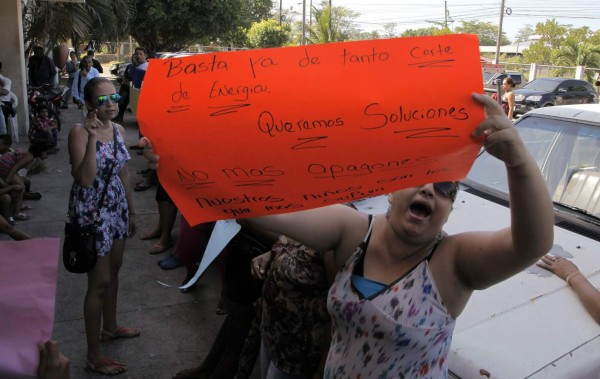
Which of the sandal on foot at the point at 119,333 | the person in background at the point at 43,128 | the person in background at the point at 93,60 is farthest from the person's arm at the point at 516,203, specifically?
the person in background at the point at 93,60

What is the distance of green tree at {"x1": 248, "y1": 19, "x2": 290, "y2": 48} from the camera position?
3872cm

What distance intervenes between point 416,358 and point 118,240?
2294 millimetres

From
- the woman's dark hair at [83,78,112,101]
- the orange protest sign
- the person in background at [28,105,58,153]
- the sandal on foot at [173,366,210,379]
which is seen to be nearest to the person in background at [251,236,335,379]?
the orange protest sign

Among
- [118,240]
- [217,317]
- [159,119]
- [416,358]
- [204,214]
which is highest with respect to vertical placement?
[159,119]

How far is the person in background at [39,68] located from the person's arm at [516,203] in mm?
12995

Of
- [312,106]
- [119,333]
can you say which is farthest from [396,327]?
[119,333]

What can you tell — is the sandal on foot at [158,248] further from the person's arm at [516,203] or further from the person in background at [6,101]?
the person in background at [6,101]

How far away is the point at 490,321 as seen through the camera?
2209mm

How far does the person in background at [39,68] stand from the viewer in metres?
12.5

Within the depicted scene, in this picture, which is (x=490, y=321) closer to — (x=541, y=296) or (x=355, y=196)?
(x=541, y=296)

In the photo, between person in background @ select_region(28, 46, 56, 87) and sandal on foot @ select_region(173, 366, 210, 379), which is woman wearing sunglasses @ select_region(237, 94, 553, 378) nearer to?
sandal on foot @ select_region(173, 366, 210, 379)

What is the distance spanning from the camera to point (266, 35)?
3878 cm

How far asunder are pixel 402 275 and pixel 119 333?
9.16 feet

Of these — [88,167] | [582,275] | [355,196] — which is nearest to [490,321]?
[582,275]
